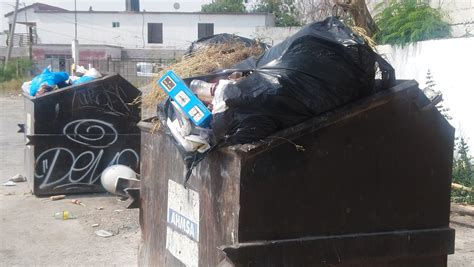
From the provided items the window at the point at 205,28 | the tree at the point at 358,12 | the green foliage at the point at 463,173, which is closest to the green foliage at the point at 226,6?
the window at the point at 205,28

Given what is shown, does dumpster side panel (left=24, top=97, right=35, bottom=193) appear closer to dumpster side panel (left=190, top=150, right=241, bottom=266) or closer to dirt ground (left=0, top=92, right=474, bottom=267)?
dirt ground (left=0, top=92, right=474, bottom=267)

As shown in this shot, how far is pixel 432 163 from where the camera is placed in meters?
2.82

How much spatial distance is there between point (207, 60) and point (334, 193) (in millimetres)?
1207

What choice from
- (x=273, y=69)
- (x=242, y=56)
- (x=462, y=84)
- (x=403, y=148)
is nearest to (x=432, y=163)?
(x=403, y=148)

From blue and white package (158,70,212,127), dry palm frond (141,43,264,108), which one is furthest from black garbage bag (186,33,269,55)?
blue and white package (158,70,212,127)

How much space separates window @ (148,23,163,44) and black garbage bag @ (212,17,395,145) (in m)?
56.3

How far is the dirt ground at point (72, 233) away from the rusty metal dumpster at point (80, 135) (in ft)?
0.95

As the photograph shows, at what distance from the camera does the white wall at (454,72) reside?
25.3 feet

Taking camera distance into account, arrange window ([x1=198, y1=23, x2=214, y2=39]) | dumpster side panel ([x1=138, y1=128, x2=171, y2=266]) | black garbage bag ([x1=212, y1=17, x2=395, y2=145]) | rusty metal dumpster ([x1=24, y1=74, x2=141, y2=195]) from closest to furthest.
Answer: black garbage bag ([x1=212, y1=17, x2=395, y2=145]) → dumpster side panel ([x1=138, y1=128, x2=171, y2=266]) → rusty metal dumpster ([x1=24, y1=74, x2=141, y2=195]) → window ([x1=198, y1=23, x2=214, y2=39])

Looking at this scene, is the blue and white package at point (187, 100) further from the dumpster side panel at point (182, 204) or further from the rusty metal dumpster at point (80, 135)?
the rusty metal dumpster at point (80, 135)

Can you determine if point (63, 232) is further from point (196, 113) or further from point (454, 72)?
Answer: point (454, 72)

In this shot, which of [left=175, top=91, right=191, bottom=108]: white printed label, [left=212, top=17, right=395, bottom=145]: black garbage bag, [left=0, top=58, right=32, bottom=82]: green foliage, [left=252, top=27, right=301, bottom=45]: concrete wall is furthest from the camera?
[left=0, top=58, right=32, bottom=82]: green foliage

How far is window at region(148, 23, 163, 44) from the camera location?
57.7m

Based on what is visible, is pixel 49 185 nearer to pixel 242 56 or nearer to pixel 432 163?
pixel 242 56
